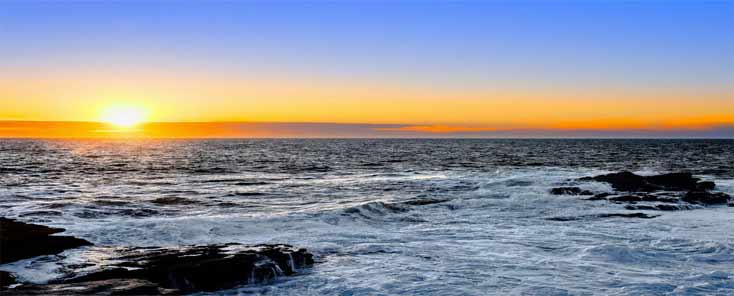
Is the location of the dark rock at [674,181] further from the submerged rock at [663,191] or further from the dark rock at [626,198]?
the dark rock at [626,198]

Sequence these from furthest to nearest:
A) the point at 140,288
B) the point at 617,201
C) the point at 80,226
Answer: the point at 617,201, the point at 80,226, the point at 140,288

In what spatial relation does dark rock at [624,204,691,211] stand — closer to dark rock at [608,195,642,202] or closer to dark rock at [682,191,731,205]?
dark rock at [608,195,642,202]

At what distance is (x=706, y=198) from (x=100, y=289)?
24566 mm

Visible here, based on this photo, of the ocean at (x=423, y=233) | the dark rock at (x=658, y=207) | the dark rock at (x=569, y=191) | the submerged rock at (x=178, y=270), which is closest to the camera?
the submerged rock at (x=178, y=270)

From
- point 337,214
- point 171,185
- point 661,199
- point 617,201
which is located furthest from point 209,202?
point 661,199

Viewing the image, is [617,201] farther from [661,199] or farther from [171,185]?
[171,185]

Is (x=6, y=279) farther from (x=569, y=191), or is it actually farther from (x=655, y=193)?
(x=655, y=193)

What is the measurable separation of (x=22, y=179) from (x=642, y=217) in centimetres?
3553

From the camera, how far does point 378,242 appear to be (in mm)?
15133

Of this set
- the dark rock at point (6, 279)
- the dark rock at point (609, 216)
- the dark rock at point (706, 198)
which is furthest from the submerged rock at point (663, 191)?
the dark rock at point (6, 279)

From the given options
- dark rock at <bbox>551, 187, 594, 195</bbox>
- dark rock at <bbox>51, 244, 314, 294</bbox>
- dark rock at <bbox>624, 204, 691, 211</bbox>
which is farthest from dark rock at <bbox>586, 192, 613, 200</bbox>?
dark rock at <bbox>51, 244, 314, 294</bbox>

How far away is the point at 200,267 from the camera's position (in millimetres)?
10523

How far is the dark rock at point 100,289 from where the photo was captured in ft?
28.1

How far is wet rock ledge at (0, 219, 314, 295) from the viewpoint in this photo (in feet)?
29.6
